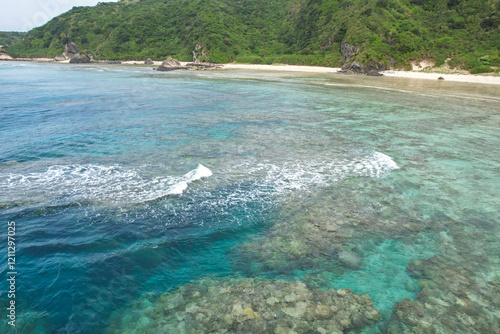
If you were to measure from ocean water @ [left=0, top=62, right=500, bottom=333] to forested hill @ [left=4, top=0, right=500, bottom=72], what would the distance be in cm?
6291

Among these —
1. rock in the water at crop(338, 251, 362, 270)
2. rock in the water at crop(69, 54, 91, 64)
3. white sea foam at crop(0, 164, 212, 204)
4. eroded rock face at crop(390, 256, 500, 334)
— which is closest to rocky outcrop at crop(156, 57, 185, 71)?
rock in the water at crop(69, 54, 91, 64)

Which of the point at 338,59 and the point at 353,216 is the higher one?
the point at 338,59

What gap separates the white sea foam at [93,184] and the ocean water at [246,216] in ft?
0.22

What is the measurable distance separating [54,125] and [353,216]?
62.4 feet

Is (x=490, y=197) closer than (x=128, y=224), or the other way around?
(x=128, y=224)

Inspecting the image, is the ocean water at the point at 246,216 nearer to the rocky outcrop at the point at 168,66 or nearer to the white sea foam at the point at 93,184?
the white sea foam at the point at 93,184

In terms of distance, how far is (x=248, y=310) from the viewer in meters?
5.00

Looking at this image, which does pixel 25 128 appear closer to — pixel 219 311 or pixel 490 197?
pixel 219 311

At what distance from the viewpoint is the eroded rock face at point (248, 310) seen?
15.4ft

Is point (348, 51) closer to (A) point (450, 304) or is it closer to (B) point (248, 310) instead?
(A) point (450, 304)

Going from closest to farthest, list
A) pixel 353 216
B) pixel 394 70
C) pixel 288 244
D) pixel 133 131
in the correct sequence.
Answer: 1. pixel 288 244
2. pixel 353 216
3. pixel 133 131
4. pixel 394 70

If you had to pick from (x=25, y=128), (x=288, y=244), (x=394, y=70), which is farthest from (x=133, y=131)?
(x=394, y=70)

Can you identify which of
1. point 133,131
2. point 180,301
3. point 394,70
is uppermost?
point 394,70

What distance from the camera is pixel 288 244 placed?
6.91m
